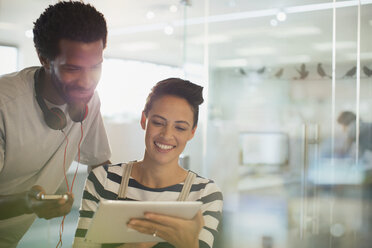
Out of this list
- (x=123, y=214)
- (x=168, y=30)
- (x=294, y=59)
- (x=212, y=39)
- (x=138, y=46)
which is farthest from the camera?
(x=168, y=30)

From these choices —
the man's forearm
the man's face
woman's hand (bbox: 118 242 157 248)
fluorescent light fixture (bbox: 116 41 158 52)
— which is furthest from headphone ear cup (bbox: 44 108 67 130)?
fluorescent light fixture (bbox: 116 41 158 52)

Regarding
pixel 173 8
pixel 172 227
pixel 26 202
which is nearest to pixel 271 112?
pixel 173 8

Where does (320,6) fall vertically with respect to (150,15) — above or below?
below

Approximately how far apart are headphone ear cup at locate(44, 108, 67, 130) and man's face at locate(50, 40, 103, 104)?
108 millimetres

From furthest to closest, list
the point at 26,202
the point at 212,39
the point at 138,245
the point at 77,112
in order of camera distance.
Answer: the point at 212,39, the point at 77,112, the point at 138,245, the point at 26,202

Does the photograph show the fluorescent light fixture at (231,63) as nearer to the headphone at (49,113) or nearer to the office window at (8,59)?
the office window at (8,59)

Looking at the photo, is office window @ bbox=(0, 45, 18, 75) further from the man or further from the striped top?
the striped top

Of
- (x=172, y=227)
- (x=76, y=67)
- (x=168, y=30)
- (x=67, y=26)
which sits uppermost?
(x=168, y=30)

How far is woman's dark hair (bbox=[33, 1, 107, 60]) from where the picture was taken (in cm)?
161

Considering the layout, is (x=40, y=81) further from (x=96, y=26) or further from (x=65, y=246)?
(x=65, y=246)

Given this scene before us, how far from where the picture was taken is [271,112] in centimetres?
314

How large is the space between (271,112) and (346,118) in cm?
54

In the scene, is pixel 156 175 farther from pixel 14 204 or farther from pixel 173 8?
pixel 173 8

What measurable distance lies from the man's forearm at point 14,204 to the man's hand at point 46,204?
6 centimetres
